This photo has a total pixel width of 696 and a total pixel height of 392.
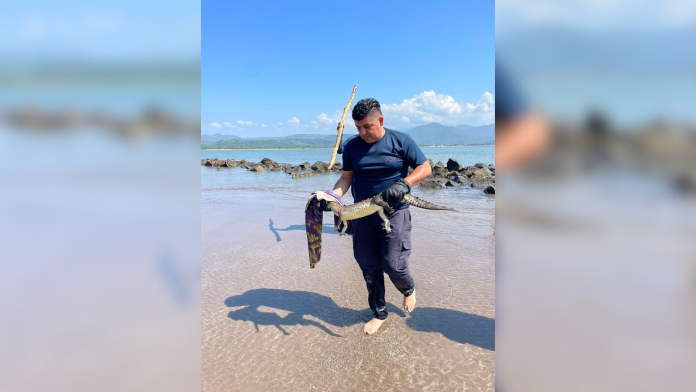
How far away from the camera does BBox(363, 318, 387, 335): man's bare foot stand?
3.60m

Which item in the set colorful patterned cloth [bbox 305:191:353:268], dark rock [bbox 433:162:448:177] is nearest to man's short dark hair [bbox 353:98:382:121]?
colorful patterned cloth [bbox 305:191:353:268]

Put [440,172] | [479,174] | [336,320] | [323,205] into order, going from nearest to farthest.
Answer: [323,205] < [336,320] < [479,174] < [440,172]

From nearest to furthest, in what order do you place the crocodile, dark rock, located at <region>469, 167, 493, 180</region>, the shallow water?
the crocodile, dark rock, located at <region>469, 167, 493, 180</region>, the shallow water

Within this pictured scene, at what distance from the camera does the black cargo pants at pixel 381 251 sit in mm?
3363

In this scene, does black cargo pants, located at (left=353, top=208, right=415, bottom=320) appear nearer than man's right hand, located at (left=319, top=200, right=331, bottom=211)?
Yes

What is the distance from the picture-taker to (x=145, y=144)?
1.21 metres

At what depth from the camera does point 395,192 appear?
3.09 meters

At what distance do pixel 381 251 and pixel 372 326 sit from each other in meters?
0.93

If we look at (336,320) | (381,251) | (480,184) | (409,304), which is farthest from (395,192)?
(480,184)

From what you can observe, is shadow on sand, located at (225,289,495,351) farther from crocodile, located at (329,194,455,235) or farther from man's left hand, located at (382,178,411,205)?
man's left hand, located at (382,178,411,205)

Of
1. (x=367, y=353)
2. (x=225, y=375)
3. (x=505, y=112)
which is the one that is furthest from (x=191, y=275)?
(x=367, y=353)

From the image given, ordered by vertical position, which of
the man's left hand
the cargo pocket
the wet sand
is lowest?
the wet sand

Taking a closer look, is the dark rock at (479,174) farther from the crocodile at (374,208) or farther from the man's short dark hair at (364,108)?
the man's short dark hair at (364,108)

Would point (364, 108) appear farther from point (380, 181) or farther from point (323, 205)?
point (323, 205)
